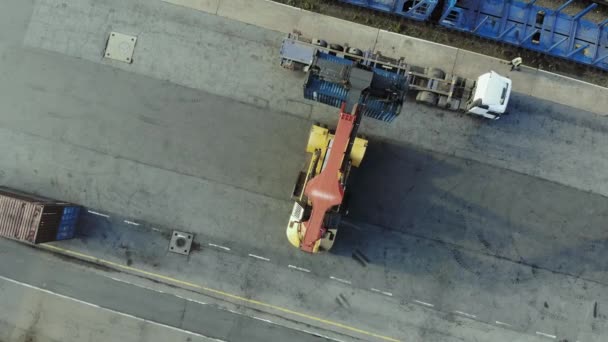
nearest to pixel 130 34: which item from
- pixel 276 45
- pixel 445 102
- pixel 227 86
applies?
pixel 227 86

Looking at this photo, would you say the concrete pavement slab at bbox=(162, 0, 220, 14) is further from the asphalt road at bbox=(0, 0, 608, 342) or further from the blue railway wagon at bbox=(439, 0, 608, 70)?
the blue railway wagon at bbox=(439, 0, 608, 70)

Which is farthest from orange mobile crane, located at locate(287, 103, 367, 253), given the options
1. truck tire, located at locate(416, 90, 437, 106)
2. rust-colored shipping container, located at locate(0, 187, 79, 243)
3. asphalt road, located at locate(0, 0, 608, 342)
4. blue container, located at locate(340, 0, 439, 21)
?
rust-colored shipping container, located at locate(0, 187, 79, 243)

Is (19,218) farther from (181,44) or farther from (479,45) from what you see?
(479,45)

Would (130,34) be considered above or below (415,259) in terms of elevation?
above

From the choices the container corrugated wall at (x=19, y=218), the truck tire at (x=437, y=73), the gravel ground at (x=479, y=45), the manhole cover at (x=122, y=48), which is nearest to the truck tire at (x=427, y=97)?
the truck tire at (x=437, y=73)

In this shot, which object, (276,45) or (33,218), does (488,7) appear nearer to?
(276,45)

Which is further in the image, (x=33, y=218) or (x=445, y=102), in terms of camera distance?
→ (x=445, y=102)

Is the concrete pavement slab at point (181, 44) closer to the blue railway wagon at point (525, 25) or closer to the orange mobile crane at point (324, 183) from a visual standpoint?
the orange mobile crane at point (324, 183)
